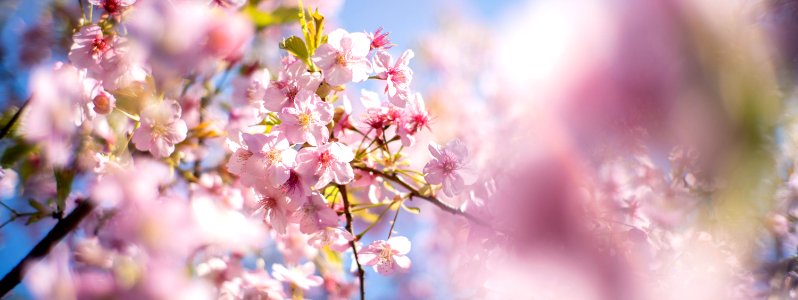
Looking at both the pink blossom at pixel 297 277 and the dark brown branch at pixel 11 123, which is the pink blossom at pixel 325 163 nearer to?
the pink blossom at pixel 297 277

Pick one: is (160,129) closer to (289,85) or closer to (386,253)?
(289,85)

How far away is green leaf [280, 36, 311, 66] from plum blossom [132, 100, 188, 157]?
18 cm

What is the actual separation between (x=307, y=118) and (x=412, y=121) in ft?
0.51

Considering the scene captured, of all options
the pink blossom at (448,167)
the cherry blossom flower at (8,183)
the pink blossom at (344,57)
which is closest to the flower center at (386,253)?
the pink blossom at (448,167)

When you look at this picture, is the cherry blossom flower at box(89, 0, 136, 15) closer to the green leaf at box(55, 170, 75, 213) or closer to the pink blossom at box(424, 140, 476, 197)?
the green leaf at box(55, 170, 75, 213)

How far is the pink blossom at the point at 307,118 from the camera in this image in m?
0.53

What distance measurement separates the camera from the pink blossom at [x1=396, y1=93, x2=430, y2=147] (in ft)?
2.05

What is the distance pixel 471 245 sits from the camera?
27.4 inches

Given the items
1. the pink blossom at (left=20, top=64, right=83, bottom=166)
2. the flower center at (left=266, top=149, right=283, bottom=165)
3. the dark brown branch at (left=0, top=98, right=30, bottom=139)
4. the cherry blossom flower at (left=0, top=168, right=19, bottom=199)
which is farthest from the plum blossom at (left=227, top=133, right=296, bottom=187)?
the cherry blossom flower at (left=0, top=168, right=19, bottom=199)

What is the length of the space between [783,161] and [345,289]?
81cm

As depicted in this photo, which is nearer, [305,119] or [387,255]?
[305,119]

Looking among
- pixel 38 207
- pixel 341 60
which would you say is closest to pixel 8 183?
pixel 38 207

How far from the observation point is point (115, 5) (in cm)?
64

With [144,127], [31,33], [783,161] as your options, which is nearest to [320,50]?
[144,127]
